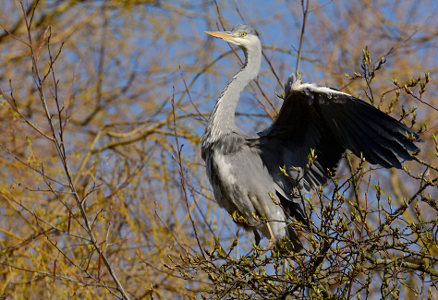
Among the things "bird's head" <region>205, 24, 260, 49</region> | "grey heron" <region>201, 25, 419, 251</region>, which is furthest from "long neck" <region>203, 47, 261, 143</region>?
"bird's head" <region>205, 24, 260, 49</region>

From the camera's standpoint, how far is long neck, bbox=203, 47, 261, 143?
4.48m

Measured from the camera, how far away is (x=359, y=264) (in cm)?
283

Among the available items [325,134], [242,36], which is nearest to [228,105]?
[242,36]

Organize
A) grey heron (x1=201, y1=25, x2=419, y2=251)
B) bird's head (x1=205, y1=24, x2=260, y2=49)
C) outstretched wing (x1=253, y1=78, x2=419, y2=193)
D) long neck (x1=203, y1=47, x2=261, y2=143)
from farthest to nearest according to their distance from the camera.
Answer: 1. bird's head (x1=205, y1=24, x2=260, y2=49)
2. long neck (x1=203, y1=47, x2=261, y2=143)
3. grey heron (x1=201, y1=25, x2=419, y2=251)
4. outstretched wing (x1=253, y1=78, x2=419, y2=193)

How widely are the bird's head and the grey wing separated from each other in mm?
883

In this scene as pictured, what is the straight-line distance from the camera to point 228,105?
455 cm

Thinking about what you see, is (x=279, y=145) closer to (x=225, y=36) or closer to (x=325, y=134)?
(x=325, y=134)

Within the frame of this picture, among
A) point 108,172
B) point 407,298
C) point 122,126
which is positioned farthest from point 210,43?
point 407,298

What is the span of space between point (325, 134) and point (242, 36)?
1.21 m

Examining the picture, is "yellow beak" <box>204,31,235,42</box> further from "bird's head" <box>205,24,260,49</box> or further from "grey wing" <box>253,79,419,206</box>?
"grey wing" <box>253,79,419,206</box>

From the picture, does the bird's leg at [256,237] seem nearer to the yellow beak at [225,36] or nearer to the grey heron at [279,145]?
the grey heron at [279,145]

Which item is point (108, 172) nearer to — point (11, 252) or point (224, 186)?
point (11, 252)

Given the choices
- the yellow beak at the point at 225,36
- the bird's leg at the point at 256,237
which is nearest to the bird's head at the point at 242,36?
the yellow beak at the point at 225,36

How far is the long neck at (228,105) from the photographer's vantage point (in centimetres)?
448
